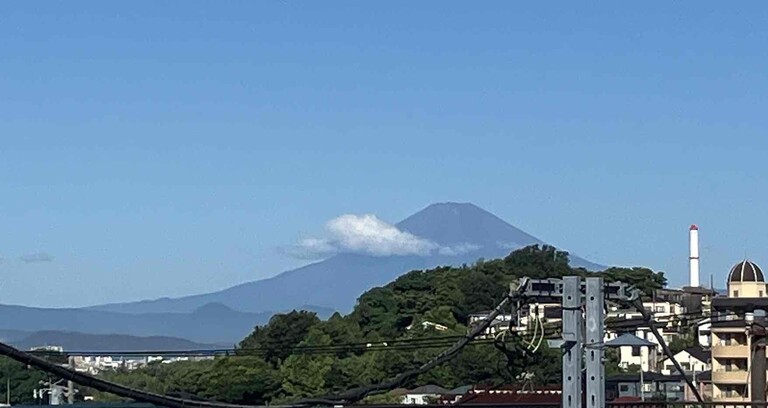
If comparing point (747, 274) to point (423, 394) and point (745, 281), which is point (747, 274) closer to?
point (745, 281)

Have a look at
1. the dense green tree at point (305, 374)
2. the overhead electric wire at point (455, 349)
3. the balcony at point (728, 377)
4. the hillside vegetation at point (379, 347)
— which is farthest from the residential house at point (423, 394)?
the overhead electric wire at point (455, 349)

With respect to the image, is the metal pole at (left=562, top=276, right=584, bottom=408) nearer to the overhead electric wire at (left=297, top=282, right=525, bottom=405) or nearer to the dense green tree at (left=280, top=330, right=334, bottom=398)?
the overhead electric wire at (left=297, top=282, right=525, bottom=405)

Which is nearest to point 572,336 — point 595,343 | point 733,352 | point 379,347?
point 595,343

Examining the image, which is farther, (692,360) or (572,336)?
(692,360)

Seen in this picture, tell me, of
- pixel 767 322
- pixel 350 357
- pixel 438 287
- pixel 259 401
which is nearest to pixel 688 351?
pixel 350 357

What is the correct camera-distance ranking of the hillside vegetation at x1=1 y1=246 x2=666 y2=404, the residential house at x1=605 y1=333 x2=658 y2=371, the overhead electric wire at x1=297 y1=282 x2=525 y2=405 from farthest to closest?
the residential house at x1=605 y1=333 x2=658 y2=371 → the hillside vegetation at x1=1 y1=246 x2=666 y2=404 → the overhead electric wire at x1=297 y1=282 x2=525 y2=405

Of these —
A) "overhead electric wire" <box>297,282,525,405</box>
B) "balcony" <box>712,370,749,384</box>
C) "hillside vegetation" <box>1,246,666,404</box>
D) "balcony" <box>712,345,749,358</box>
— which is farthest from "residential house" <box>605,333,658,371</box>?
"overhead electric wire" <box>297,282,525,405</box>

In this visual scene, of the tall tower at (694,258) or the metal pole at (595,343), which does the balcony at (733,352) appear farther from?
the tall tower at (694,258)
